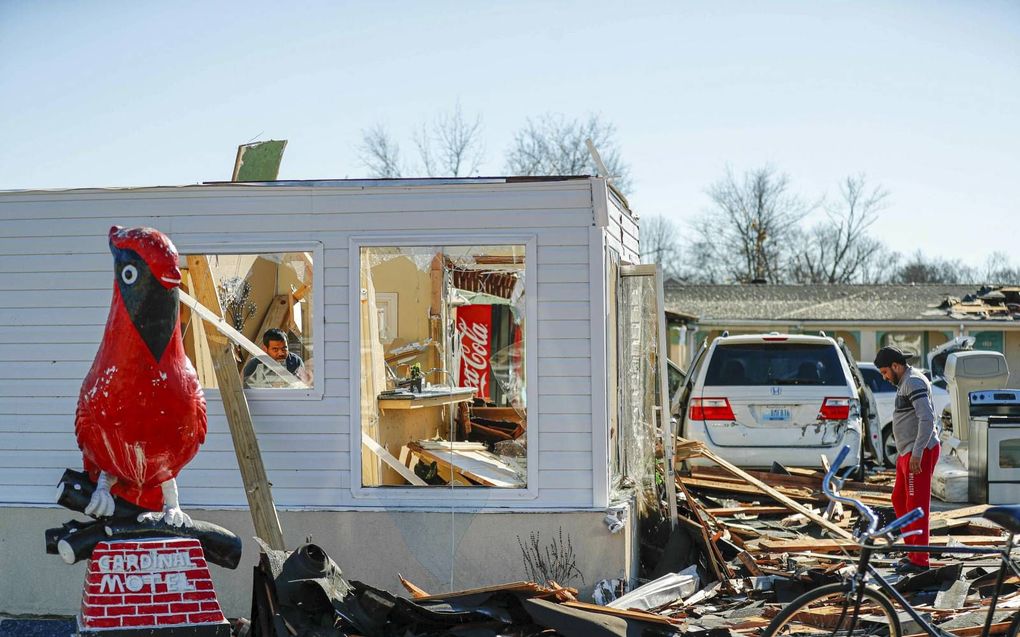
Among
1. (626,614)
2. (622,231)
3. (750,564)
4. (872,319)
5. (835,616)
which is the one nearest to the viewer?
(835,616)

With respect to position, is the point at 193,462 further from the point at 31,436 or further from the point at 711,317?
the point at 711,317

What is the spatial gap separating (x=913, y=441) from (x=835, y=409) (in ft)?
9.30

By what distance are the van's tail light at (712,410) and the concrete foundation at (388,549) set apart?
345 cm

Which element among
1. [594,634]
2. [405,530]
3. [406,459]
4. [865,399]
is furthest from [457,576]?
[865,399]

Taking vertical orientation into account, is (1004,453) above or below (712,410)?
below

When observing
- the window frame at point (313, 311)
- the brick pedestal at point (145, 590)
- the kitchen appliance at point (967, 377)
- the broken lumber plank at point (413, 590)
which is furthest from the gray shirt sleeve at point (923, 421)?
the brick pedestal at point (145, 590)

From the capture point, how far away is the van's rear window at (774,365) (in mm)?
10961

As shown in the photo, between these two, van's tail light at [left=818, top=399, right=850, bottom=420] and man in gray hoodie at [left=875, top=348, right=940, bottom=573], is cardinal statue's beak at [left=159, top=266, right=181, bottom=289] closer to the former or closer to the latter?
man in gray hoodie at [left=875, top=348, right=940, bottom=573]

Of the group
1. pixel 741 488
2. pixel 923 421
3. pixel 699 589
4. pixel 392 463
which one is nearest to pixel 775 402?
pixel 741 488

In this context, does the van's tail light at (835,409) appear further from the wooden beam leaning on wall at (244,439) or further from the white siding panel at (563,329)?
the wooden beam leaning on wall at (244,439)

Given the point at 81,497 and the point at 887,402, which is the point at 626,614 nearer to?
the point at 81,497

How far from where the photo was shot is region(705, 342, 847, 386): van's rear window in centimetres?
1096

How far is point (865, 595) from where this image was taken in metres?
5.37

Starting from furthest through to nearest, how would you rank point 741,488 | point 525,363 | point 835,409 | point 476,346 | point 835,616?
point 835,409, point 741,488, point 476,346, point 525,363, point 835,616
